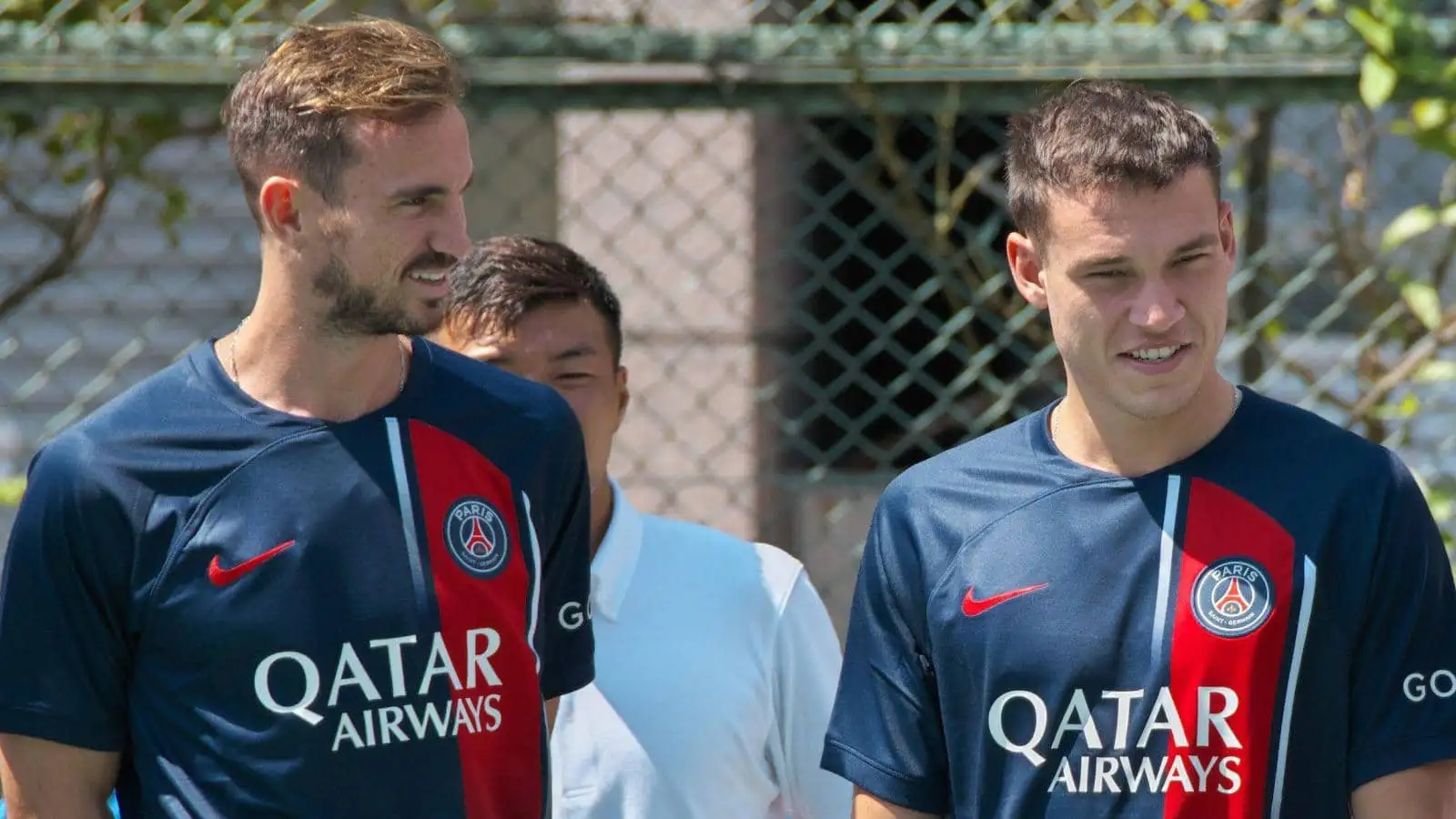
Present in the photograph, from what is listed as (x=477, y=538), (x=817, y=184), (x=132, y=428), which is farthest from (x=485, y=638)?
(x=817, y=184)

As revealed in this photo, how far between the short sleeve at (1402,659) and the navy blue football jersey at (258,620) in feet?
3.25

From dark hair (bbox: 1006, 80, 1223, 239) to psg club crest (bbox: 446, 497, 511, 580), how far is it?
0.76m

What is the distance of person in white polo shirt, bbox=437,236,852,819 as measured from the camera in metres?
2.78

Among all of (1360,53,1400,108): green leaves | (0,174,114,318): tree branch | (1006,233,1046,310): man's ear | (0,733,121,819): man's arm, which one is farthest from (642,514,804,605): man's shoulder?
(0,174,114,318): tree branch

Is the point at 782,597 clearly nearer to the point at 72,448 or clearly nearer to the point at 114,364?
the point at 72,448

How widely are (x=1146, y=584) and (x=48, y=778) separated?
1309 mm

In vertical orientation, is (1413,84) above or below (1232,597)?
above

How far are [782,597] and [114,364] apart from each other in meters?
1.74

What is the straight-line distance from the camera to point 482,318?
9.63ft

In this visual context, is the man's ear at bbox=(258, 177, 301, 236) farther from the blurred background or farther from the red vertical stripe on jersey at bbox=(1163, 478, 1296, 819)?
the blurred background

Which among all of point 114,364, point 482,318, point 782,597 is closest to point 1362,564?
point 782,597

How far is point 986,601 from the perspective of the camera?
2.26 meters

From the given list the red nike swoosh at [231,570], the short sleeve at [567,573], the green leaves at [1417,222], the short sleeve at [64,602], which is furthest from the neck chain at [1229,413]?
the green leaves at [1417,222]

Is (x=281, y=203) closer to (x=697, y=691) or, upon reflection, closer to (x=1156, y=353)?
(x=697, y=691)
